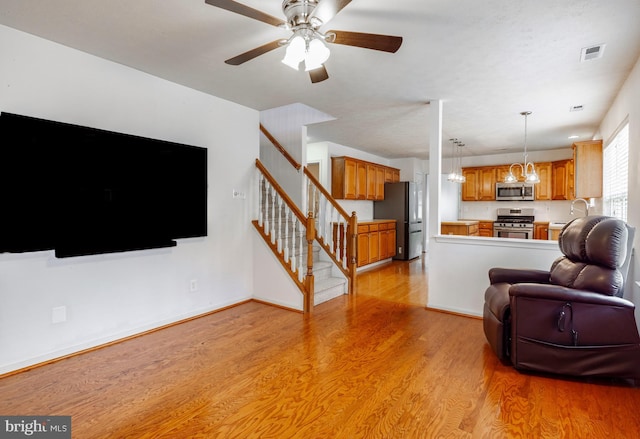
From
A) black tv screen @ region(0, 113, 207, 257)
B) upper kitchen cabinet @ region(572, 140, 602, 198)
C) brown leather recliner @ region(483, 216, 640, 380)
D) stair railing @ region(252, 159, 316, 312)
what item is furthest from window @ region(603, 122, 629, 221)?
black tv screen @ region(0, 113, 207, 257)

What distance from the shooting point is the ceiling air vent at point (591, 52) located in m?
2.66

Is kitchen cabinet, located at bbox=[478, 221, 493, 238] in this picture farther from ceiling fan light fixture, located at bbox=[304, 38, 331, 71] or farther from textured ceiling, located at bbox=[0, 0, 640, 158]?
ceiling fan light fixture, located at bbox=[304, 38, 331, 71]

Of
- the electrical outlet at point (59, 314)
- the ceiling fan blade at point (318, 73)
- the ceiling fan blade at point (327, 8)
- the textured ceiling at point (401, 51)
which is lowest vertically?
the electrical outlet at point (59, 314)

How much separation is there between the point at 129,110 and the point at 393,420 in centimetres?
329

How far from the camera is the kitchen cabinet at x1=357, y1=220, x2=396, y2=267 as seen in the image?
620cm

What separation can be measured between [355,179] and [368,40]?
185 inches

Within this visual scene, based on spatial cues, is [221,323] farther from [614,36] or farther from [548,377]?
[614,36]

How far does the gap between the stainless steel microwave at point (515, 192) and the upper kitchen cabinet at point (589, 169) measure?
8.12 ft

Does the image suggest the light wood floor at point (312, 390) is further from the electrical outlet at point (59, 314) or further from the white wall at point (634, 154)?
the white wall at point (634, 154)

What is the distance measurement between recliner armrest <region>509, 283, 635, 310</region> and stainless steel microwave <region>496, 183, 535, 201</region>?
214 inches

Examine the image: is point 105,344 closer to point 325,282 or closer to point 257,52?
point 325,282

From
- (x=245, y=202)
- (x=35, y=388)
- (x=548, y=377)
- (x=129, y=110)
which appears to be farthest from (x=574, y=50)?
(x=35, y=388)

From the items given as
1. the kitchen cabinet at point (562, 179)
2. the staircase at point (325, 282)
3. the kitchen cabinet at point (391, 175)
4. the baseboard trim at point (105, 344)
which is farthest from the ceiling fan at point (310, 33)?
the kitchen cabinet at point (562, 179)

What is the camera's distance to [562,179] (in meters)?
6.73
